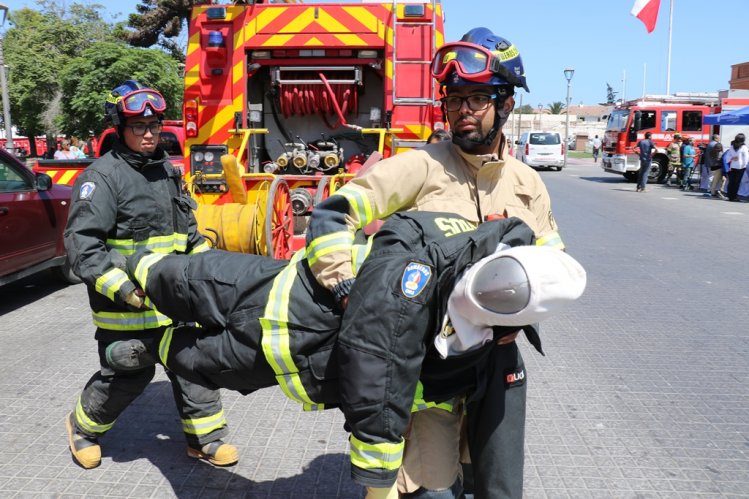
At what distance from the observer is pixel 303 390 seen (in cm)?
216

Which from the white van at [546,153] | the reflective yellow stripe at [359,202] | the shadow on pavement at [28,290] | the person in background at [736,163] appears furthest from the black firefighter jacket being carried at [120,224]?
the white van at [546,153]

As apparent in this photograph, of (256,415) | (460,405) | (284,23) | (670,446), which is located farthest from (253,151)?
(460,405)

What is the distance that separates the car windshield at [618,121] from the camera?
23.7m

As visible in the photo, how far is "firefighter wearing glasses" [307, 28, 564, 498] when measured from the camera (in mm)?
2123

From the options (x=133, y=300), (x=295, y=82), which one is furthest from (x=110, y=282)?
(x=295, y=82)

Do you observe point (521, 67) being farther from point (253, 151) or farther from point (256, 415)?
point (253, 151)

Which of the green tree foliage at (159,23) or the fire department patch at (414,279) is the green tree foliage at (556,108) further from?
the fire department patch at (414,279)

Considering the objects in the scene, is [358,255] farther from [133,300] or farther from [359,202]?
[133,300]

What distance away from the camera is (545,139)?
30969 mm

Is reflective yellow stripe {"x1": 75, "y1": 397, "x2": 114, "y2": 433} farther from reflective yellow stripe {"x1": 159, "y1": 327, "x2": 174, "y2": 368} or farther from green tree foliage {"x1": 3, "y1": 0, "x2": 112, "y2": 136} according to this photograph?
green tree foliage {"x1": 3, "y1": 0, "x2": 112, "y2": 136}

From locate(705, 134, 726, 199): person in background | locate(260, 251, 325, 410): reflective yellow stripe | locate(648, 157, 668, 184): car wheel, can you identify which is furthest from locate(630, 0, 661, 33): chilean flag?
locate(260, 251, 325, 410): reflective yellow stripe

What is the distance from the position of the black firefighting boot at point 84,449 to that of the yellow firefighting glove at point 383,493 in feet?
6.37

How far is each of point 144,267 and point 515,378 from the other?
133 cm

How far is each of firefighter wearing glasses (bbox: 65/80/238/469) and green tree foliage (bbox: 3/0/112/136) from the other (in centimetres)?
2794
